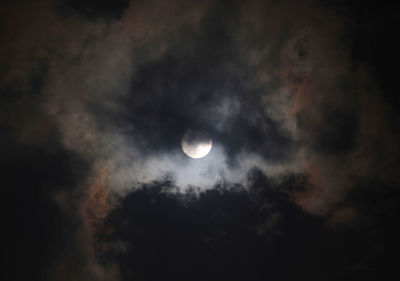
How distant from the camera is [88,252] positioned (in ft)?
55.3

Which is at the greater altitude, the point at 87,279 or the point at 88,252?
the point at 88,252

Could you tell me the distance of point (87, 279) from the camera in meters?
16.6

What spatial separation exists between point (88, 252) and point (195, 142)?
15.0m

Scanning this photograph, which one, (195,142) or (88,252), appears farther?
(88,252)

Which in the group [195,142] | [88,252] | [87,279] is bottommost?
[87,279]

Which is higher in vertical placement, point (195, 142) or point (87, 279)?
point (195, 142)

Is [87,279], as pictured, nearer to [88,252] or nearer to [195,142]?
[88,252]

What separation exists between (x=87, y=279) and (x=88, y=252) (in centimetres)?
244

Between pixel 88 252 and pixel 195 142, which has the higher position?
pixel 195 142

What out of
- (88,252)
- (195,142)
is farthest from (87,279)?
(195,142)

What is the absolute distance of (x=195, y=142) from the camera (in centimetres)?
1580
